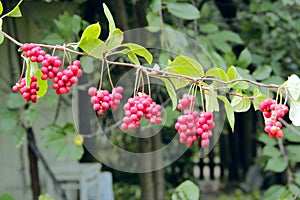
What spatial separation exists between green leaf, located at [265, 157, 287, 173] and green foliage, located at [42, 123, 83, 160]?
700mm

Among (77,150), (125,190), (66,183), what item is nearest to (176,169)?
(125,190)

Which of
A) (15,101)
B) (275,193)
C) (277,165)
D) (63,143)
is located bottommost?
(275,193)

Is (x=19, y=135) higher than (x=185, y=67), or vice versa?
(x=185, y=67)

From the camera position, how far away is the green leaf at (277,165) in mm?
1947

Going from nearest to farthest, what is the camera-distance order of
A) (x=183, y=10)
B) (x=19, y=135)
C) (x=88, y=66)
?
(x=88, y=66) < (x=183, y=10) < (x=19, y=135)

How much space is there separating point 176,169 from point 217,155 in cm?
169

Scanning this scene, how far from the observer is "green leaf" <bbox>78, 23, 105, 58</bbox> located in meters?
0.83

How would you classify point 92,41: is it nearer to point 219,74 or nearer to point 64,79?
point 64,79

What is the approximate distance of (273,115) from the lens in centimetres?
81

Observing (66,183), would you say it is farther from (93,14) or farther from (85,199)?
(93,14)

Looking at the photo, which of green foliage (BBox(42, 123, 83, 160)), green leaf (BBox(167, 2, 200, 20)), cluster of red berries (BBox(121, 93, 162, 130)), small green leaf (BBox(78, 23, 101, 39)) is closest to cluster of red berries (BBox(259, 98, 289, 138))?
cluster of red berries (BBox(121, 93, 162, 130))

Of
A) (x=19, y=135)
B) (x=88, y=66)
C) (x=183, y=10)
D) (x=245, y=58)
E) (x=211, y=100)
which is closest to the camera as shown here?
(x=211, y=100)

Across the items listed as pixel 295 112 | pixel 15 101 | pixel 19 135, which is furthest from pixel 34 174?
pixel 295 112

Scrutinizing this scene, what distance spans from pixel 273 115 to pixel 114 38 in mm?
273
